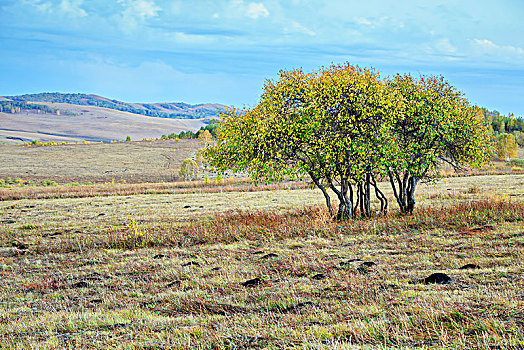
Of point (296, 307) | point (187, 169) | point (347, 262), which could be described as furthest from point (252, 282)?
point (187, 169)

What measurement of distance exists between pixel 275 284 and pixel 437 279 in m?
3.81

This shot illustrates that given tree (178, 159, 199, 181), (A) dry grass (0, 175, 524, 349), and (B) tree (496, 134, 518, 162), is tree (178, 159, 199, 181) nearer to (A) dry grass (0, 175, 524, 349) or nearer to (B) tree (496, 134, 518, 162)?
(A) dry grass (0, 175, 524, 349)

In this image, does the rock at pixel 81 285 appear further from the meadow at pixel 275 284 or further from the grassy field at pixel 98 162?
the grassy field at pixel 98 162

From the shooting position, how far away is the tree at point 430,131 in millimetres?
19922

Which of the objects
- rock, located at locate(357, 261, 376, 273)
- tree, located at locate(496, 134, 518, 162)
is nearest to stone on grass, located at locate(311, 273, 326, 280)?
rock, located at locate(357, 261, 376, 273)

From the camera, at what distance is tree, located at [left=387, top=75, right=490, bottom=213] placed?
784 inches

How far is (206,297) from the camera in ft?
30.1

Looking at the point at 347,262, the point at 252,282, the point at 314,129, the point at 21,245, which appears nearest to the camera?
the point at 252,282

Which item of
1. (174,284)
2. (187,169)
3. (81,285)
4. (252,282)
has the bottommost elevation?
(81,285)

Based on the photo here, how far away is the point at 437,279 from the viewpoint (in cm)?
A: 929

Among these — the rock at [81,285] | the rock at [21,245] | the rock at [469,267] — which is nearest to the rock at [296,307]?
the rock at [469,267]

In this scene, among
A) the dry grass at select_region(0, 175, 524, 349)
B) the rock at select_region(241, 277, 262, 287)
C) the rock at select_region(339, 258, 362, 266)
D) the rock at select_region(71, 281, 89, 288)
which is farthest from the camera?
the rock at select_region(339, 258, 362, 266)

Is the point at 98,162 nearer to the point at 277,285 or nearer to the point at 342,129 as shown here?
the point at 342,129

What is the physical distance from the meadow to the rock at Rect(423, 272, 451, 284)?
3.3 inches
